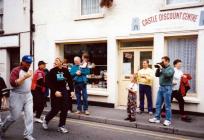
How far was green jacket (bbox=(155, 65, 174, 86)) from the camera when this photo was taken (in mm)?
8609

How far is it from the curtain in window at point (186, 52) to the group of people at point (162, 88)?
0.46 metres

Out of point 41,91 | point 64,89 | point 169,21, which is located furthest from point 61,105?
point 169,21

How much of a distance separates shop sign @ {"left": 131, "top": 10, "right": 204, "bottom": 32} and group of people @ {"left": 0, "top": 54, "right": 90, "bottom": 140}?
7.67 feet

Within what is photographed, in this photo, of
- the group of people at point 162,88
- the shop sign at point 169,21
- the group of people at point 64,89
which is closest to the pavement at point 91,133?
the group of people at point 64,89

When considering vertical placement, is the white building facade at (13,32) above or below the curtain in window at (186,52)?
above

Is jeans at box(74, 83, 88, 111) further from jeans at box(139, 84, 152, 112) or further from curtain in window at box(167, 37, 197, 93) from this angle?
curtain in window at box(167, 37, 197, 93)

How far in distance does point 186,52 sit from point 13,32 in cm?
896

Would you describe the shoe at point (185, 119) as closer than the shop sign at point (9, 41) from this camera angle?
Yes

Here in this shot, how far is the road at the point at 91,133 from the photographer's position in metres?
7.62

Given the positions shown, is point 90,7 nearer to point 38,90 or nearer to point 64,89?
point 38,90

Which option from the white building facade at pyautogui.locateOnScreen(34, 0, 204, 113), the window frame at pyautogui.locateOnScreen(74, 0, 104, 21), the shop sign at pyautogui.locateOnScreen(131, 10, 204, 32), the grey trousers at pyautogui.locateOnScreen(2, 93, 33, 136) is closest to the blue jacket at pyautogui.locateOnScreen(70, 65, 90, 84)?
the white building facade at pyautogui.locateOnScreen(34, 0, 204, 113)

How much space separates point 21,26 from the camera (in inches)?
596

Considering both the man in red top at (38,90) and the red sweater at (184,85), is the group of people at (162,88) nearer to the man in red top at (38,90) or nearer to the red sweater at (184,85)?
the red sweater at (184,85)

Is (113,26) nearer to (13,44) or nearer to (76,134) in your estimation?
(76,134)
